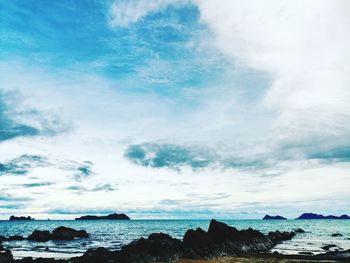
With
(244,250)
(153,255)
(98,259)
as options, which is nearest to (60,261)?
(98,259)

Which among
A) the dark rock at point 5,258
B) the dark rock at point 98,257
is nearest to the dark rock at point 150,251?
the dark rock at point 98,257

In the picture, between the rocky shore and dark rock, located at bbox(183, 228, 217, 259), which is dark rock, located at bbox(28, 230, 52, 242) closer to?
the rocky shore

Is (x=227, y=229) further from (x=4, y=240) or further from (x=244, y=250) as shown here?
(x=4, y=240)

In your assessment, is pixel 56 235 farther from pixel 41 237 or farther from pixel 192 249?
pixel 192 249

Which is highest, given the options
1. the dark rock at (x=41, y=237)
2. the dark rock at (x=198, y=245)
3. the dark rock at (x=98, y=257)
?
the dark rock at (x=41, y=237)

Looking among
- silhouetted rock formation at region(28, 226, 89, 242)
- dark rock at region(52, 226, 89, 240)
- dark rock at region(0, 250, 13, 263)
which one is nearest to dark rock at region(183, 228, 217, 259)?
dark rock at region(0, 250, 13, 263)

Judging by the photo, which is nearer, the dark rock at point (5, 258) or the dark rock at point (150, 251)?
the dark rock at point (5, 258)

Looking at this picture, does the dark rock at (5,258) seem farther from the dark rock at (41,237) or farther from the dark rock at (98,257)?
the dark rock at (41,237)

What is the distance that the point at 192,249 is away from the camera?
3912 cm

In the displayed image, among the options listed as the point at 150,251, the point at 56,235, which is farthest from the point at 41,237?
the point at 150,251

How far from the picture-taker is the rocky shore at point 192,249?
110 feet

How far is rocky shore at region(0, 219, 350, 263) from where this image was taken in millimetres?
33406

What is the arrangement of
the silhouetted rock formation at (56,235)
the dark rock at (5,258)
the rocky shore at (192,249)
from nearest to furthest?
the dark rock at (5,258)
the rocky shore at (192,249)
the silhouetted rock formation at (56,235)

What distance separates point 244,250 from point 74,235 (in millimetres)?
50471
